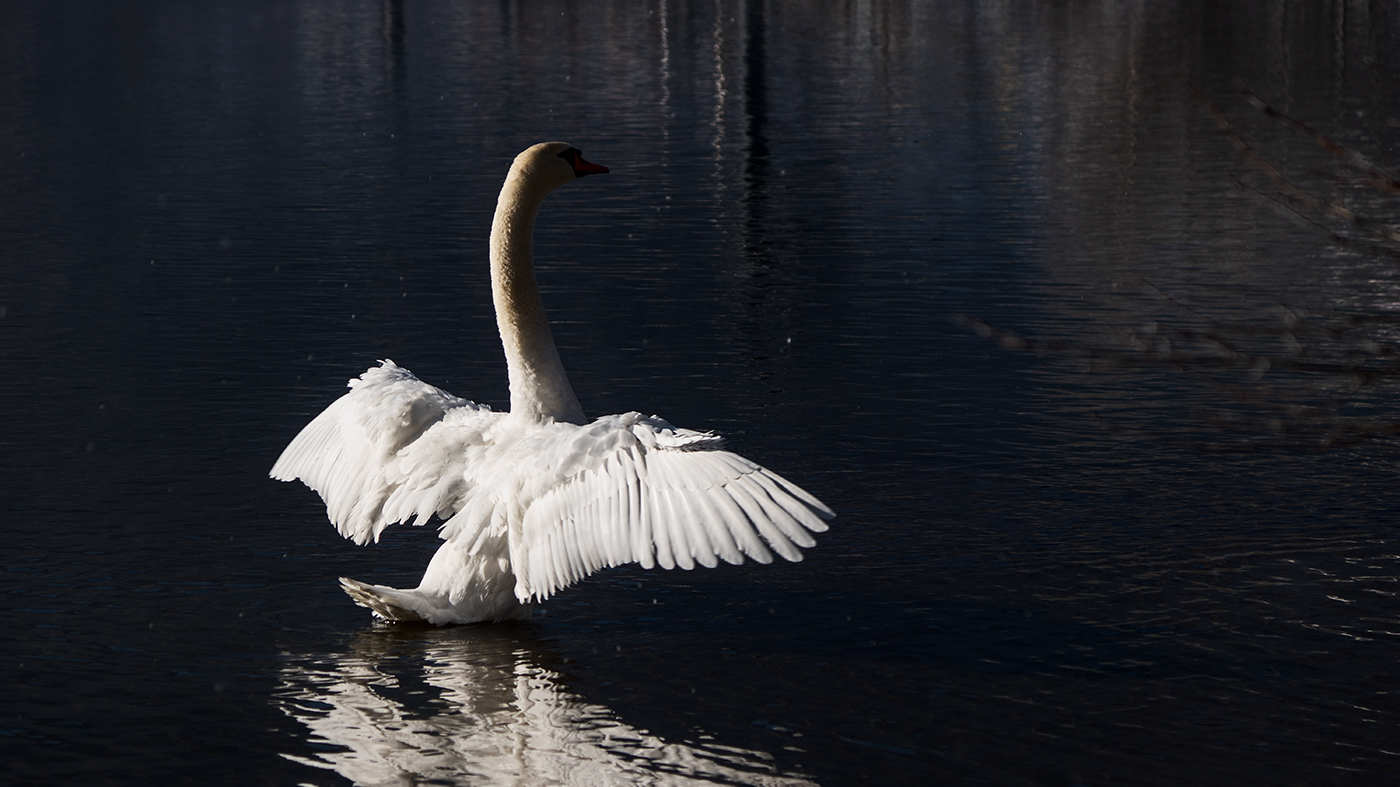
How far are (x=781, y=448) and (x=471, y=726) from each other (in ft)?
12.7

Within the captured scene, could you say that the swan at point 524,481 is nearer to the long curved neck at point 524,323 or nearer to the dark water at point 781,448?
the long curved neck at point 524,323

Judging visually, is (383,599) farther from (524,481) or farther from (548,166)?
(548,166)

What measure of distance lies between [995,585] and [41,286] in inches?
407

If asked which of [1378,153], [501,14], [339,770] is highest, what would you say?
[501,14]

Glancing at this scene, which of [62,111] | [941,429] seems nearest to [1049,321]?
[941,429]

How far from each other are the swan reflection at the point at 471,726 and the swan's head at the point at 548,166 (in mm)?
2146

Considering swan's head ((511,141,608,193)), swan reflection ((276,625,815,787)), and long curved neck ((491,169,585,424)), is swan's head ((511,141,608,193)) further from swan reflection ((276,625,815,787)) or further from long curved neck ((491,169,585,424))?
swan reflection ((276,625,815,787))

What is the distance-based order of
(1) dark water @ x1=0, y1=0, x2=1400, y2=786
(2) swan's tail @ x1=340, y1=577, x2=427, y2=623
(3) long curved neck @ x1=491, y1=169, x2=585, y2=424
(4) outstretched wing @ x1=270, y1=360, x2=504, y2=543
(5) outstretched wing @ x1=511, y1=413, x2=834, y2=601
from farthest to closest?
(3) long curved neck @ x1=491, y1=169, x2=585, y2=424 < (4) outstretched wing @ x1=270, y1=360, x2=504, y2=543 < (2) swan's tail @ x1=340, y1=577, x2=427, y2=623 < (1) dark water @ x1=0, y1=0, x2=1400, y2=786 < (5) outstretched wing @ x1=511, y1=413, x2=834, y2=601

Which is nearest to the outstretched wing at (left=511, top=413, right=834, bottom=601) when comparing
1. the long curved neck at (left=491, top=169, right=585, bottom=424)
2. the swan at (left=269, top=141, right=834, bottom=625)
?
the swan at (left=269, top=141, right=834, bottom=625)

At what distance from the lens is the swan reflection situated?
5.53 metres

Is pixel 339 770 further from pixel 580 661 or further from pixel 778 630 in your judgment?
pixel 778 630

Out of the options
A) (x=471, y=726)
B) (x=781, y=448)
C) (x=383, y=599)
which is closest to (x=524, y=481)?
(x=383, y=599)

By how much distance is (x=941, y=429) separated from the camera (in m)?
9.89

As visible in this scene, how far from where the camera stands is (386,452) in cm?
716
